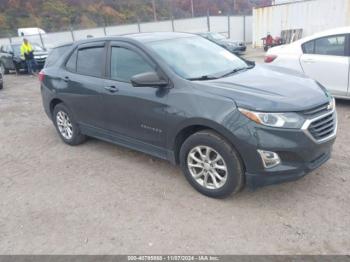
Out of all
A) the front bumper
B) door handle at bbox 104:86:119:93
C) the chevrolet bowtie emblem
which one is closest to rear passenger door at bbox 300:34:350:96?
the chevrolet bowtie emblem

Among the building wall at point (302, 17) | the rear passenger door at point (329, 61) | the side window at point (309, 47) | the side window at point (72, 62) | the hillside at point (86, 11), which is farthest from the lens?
the hillside at point (86, 11)

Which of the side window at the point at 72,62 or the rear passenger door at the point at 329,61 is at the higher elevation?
the side window at the point at 72,62

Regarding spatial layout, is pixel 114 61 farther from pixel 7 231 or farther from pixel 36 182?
pixel 7 231

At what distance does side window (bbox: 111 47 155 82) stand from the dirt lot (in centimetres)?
125

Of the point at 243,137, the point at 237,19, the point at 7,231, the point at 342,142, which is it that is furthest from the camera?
the point at 237,19

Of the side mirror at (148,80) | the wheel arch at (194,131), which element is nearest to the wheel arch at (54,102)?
the side mirror at (148,80)

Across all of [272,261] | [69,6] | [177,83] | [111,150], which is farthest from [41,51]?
[69,6]

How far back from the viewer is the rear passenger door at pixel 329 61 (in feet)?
20.6

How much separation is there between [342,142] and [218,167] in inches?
94.2

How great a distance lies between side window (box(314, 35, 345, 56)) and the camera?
6.35 m

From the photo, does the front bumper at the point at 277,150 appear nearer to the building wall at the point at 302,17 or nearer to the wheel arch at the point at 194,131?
the wheel arch at the point at 194,131

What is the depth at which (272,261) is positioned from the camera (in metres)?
2.85

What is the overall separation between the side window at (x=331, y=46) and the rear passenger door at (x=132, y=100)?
3990 mm

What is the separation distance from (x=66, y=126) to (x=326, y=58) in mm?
4804
